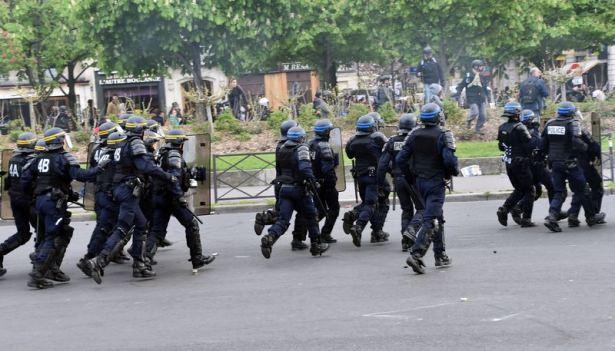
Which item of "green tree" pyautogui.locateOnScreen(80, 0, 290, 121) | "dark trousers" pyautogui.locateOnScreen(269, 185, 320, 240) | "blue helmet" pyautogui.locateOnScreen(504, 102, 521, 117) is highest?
"green tree" pyautogui.locateOnScreen(80, 0, 290, 121)

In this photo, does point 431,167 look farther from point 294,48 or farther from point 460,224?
point 294,48

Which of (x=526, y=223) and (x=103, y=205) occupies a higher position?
(x=103, y=205)

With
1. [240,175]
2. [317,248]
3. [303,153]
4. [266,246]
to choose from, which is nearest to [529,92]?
[240,175]

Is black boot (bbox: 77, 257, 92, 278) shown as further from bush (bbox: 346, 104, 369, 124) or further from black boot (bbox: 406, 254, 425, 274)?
bush (bbox: 346, 104, 369, 124)

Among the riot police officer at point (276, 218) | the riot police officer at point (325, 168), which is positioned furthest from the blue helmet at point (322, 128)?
the riot police officer at point (276, 218)

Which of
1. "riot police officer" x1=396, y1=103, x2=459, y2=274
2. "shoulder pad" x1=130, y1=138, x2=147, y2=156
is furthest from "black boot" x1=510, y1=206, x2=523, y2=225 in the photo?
"shoulder pad" x1=130, y1=138, x2=147, y2=156

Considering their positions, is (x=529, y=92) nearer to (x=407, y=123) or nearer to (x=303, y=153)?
(x=407, y=123)

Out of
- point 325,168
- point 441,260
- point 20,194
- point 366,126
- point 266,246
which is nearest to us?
point 441,260

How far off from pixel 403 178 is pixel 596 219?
3.00 meters

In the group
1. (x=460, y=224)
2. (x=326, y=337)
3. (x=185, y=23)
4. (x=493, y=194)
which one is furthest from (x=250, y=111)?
(x=326, y=337)

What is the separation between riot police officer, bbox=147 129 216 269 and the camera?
40.4 ft

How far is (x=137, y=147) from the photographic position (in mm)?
11727

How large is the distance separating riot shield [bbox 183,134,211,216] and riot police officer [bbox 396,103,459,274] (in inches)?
160

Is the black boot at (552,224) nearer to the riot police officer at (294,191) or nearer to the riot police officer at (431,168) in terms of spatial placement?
the riot police officer at (431,168)
